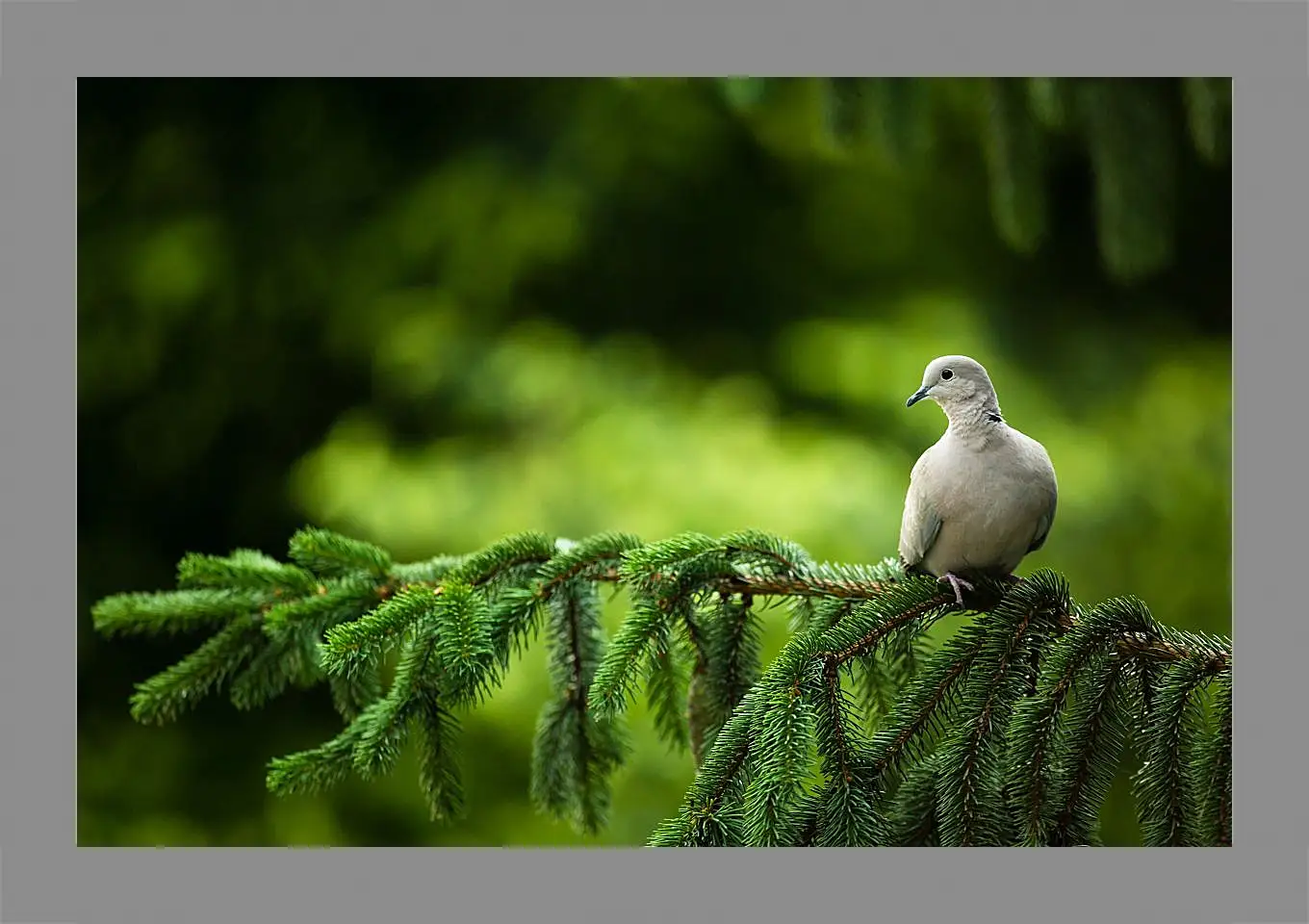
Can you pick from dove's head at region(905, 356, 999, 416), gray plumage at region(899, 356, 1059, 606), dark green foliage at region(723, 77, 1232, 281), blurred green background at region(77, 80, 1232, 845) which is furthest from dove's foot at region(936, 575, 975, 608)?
blurred green background at region(77, 80, 1232, 845)

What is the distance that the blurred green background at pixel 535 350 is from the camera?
2117 millimetres

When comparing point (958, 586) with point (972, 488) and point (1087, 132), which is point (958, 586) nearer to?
point (972, 488)

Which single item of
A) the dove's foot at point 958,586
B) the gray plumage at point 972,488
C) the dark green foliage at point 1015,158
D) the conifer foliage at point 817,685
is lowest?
the conifer foliage at point 817,685

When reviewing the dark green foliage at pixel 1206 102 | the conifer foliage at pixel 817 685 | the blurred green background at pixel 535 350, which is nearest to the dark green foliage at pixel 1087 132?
the dark green foliage at pixel 1206 102

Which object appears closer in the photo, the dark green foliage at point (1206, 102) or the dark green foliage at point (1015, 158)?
the dark green foliage at point (1206, 102)

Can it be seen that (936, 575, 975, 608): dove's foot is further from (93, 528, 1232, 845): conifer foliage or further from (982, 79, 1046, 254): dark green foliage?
(982, 79, 1046, 254): dark green foliage

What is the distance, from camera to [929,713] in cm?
83

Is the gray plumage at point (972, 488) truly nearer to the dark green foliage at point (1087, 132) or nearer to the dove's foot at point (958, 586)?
the dove's foot at point (958, 586)

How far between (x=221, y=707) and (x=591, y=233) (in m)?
1.24

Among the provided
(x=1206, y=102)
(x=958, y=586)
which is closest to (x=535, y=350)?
(x=1206, y=102)

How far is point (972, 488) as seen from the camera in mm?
862

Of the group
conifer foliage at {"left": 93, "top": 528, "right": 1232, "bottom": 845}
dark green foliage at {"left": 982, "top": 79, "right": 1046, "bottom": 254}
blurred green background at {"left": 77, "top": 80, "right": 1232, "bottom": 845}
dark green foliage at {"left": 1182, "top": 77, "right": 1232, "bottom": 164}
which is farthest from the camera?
blurred green background at {"left": 77, "top": 80, "right": 1232, "bottom": 845}

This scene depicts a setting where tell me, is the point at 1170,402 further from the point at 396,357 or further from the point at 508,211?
the point at 396,357

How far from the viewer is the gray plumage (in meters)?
0.86
